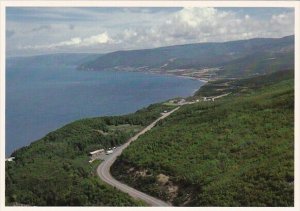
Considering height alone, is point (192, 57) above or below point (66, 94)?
above

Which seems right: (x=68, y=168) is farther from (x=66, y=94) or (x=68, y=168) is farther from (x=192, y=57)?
(x=192, y=57)

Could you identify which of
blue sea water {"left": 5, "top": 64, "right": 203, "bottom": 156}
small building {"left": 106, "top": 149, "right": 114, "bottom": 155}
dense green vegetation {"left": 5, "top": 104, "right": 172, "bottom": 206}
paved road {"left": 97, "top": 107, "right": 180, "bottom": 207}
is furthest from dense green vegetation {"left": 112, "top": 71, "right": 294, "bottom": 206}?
blue sea water {"left": 5, "top": 64, "right": 203, "bottom": 156}

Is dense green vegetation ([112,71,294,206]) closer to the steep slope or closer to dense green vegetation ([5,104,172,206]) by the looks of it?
dense green vegetation ([5,104,172,206])

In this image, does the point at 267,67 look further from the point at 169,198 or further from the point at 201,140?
the point at 169,198

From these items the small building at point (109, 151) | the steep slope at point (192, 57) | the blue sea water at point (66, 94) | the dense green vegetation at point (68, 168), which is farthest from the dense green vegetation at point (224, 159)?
the steep slope at point (192, 57)

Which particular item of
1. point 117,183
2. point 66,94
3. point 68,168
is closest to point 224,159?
point 117,183

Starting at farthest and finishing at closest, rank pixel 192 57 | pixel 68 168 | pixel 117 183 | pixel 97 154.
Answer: pixel 192 57 → pixel 97 154 → pixel 68 168 → pixel 117 183

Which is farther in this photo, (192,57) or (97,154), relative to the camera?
(192,57)
